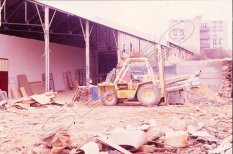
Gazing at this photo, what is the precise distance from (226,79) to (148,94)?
20.3 feet

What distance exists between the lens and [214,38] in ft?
305

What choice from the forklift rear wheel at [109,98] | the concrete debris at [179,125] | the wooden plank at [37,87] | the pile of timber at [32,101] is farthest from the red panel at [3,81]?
the concrete debris at [179,125]

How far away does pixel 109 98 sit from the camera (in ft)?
56.2

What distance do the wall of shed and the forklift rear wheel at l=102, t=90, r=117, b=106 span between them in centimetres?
766

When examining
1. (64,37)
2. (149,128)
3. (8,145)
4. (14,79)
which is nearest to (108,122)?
(149,128)

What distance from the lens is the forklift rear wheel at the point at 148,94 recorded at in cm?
1573

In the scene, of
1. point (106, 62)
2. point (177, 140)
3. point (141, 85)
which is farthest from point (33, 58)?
point (177, 140)

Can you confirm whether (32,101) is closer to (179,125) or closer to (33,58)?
(179,125)

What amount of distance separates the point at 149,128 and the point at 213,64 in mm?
13097

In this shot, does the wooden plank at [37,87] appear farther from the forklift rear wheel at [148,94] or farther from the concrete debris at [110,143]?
the concrete debris at [110,143]

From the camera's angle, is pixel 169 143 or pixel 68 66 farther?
pixel 68 66

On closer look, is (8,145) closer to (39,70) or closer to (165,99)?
(165,99)

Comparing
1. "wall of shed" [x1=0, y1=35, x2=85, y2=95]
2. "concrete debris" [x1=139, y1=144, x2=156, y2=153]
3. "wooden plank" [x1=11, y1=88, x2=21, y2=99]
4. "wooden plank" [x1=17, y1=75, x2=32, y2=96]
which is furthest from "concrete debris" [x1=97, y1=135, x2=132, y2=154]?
"wooden plank" [x1=17, y1=75, x2=32, y2=96]

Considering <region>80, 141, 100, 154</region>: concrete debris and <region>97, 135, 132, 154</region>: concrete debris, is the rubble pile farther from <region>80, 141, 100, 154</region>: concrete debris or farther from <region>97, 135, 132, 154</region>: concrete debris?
<region>80, 141, 100, 154</region>: concrete debris
